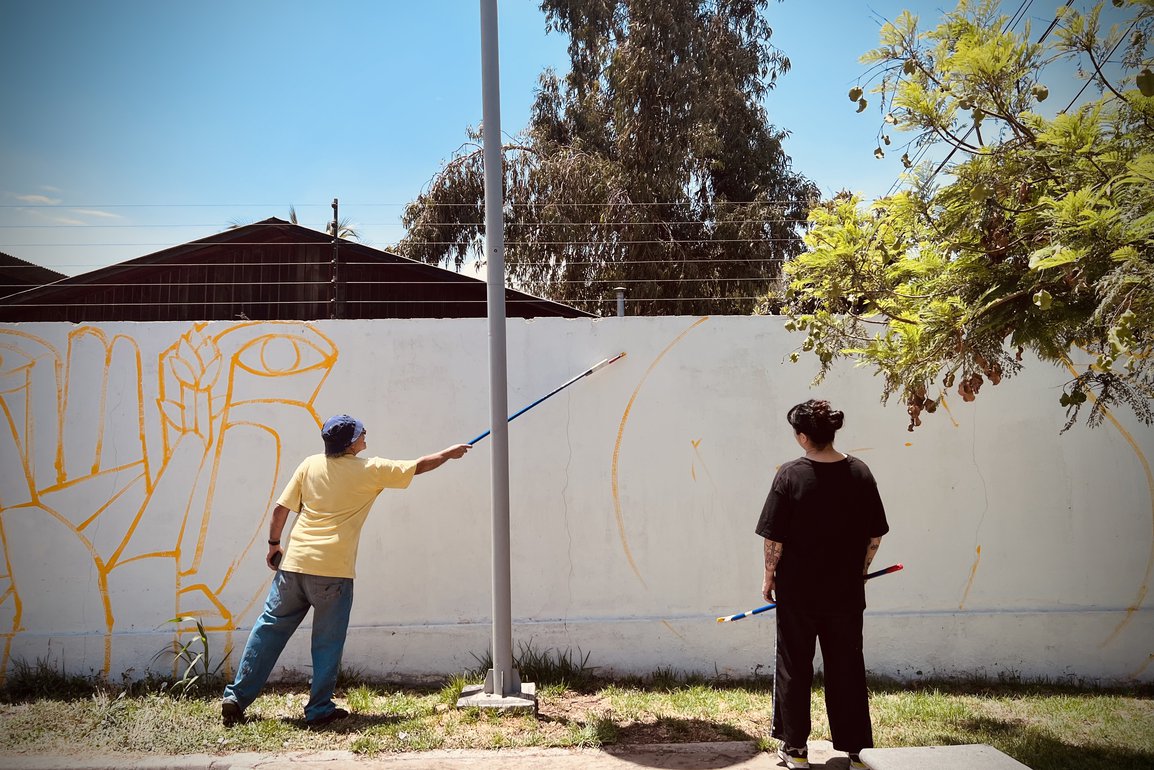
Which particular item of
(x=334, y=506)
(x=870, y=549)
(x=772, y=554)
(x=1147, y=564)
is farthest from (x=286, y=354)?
(x=1147, y=564)

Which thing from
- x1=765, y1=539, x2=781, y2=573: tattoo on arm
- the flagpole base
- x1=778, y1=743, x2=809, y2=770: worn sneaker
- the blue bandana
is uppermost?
the blue bandana

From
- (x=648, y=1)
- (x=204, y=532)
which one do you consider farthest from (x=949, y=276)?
(x=648, y=1)

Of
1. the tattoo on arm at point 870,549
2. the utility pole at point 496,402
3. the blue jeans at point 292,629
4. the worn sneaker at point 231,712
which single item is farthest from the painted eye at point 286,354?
the tattoo on arm at point 870,549

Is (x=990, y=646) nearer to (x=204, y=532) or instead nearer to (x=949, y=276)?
(x=949, y=276)

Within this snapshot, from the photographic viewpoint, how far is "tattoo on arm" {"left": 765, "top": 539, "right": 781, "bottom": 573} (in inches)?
155

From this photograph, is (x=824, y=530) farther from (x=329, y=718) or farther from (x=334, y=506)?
(x=329, y=718)

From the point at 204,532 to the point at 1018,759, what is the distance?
4.57m

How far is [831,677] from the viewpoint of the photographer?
153 inches

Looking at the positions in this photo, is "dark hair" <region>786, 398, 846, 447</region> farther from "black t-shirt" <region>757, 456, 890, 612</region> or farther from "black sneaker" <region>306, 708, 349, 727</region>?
"black sneaker" <region>306, 708, 349, 727</region>

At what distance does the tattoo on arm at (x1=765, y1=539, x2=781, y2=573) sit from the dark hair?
1.60 ft

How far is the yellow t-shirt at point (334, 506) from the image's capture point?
450 cm

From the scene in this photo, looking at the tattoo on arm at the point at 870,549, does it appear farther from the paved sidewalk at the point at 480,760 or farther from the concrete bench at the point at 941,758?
the paved sidewalk at the point at 480,760

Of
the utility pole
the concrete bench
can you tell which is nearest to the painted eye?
the utility pole

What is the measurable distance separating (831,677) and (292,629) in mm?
2678
